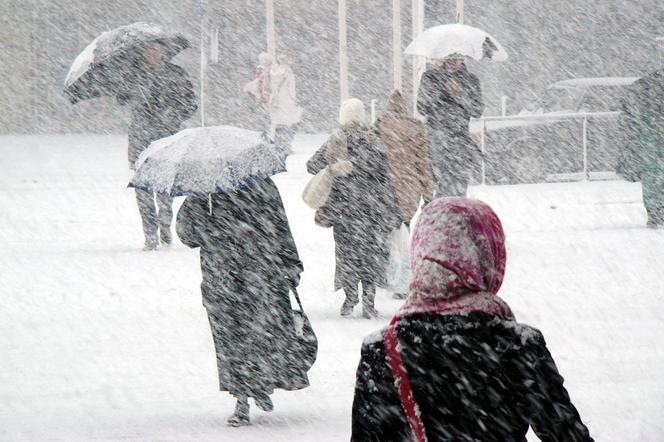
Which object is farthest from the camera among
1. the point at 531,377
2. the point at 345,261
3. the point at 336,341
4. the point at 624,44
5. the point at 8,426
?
the point at 624,44

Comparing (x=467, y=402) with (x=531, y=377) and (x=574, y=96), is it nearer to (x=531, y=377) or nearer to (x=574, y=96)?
(x=531, y=377)

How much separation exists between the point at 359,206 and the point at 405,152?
2.26 feet

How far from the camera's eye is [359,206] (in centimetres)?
992

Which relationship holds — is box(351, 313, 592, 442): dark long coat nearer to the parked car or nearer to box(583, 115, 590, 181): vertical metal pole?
the parked car

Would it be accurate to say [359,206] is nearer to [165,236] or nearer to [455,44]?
[455,44]

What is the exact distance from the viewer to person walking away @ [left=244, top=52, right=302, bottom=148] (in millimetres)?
25484

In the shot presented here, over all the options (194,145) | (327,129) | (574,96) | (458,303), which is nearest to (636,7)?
(327,129)

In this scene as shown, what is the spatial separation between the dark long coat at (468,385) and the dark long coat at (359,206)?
665 centimetres

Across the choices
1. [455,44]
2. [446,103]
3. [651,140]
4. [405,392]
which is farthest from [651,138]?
[405,392]

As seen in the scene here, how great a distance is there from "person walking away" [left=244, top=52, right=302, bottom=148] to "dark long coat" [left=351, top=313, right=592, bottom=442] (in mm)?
22304

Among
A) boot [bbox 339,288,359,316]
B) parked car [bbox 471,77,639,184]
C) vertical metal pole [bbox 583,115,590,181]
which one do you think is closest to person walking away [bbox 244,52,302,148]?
parked car [bbox 471,77,639,184]

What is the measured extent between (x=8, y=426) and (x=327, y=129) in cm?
2834

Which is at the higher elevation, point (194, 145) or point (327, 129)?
point (194, 145)

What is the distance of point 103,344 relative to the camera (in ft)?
29.4
